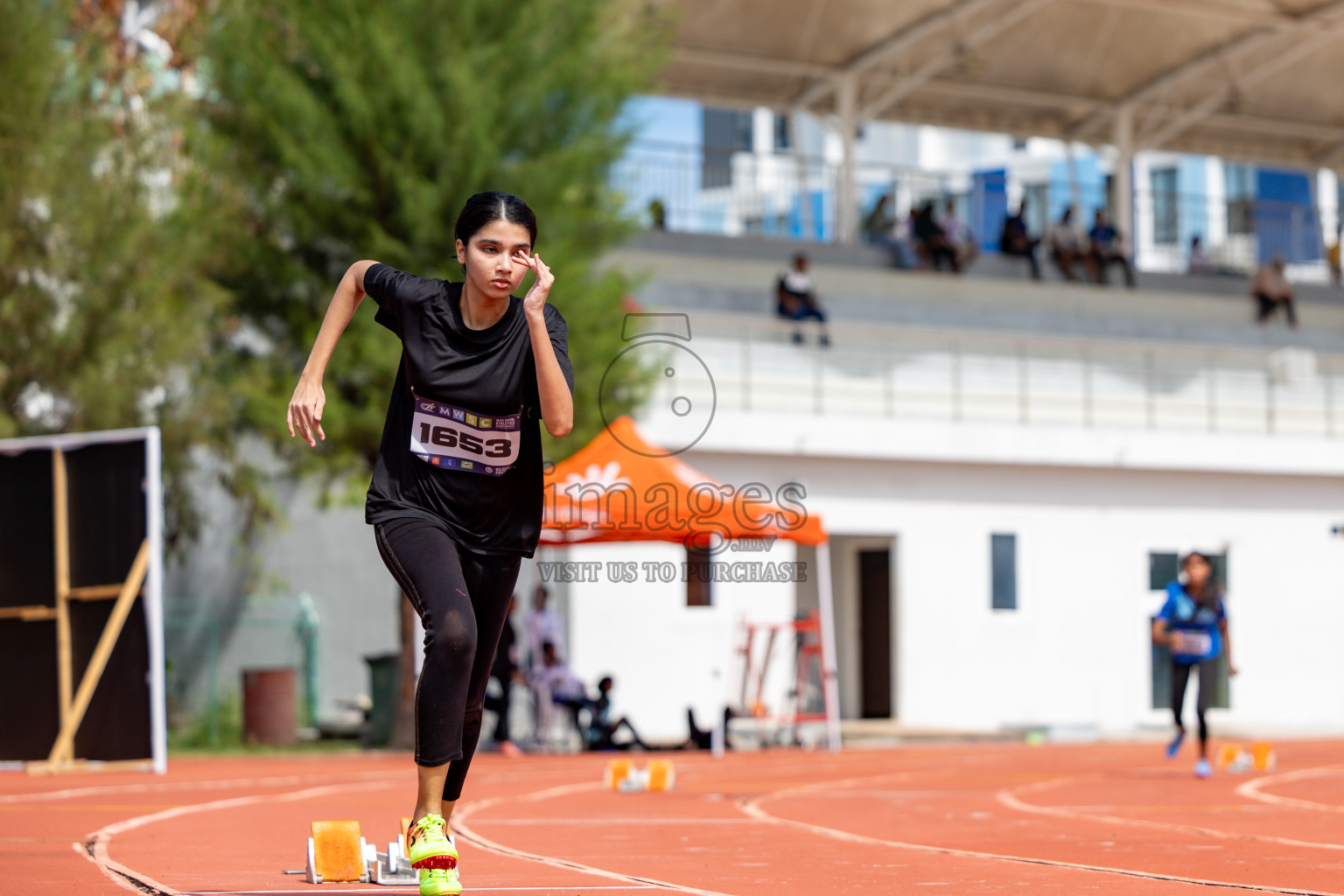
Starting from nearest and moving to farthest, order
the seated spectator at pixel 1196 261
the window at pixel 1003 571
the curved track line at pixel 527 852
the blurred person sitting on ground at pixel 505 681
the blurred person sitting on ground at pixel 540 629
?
the curved track line at pixel 527 852 → the blurred person sitting on ground at pixel 505 681 → the blurred person sitting on ground at pixel 540 629 → the window at pixel 1003 571 → the seated spectator at pixel 1196 261

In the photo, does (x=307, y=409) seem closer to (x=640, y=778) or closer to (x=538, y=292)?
(x=538, y=292)

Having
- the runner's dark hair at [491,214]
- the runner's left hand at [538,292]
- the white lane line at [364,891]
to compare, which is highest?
the runner's dark hair at [491,214]

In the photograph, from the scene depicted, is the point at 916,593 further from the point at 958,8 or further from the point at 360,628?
the point at 958,8

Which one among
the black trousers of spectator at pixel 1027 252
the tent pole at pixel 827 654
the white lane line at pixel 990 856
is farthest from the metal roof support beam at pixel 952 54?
the white lane line at pixel 990 856

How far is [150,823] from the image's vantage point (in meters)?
9.23

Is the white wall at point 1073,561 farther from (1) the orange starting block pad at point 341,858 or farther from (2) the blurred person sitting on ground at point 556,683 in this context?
(1) the orange starting block pad at point 341,858

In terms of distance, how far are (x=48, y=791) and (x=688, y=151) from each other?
77.0 feet

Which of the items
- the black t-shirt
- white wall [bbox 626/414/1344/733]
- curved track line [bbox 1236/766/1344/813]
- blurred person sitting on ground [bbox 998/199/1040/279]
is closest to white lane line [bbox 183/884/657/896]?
the black t-shirt

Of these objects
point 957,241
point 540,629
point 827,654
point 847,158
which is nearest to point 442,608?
point 540,629

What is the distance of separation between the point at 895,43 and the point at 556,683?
17.4 m

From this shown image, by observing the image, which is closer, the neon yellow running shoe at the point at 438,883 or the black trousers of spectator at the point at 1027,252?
the neon yellow running shoe at the point at 438,883

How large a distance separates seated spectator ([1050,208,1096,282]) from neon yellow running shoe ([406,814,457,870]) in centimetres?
3133

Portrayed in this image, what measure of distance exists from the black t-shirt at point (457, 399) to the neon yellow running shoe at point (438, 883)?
3.19ft

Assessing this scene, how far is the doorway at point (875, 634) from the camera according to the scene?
1043 inches
